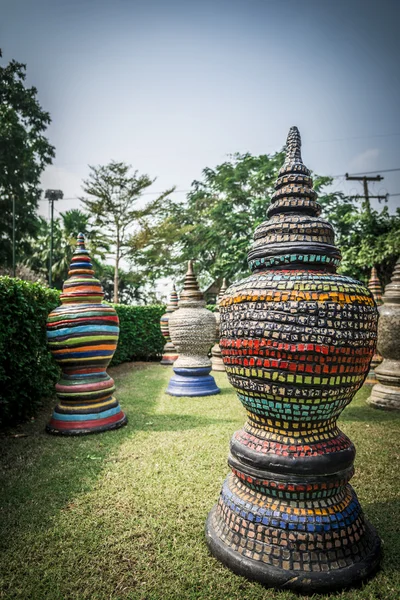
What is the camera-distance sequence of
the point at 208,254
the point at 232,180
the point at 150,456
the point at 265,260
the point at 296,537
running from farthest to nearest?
the point at 208,254
the point at 232,180
the point at 150,456
the point at 265,260
the point at 296,537

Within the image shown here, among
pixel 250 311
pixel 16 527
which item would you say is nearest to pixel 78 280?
pixel 16 527

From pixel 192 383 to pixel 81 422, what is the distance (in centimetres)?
283

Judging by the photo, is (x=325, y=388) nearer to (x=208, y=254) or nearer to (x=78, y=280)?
(x=78, y=280)

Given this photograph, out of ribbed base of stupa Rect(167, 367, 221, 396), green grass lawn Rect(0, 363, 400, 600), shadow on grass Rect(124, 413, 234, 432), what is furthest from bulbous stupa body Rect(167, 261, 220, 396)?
green grass lawn Rect(0, 363, 400, 600)

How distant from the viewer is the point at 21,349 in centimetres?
515

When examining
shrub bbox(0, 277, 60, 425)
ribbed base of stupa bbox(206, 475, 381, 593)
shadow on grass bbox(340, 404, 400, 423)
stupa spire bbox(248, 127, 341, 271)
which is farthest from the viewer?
shadow on grass bbox(340, 404, 400, 423)

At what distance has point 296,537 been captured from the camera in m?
1.99

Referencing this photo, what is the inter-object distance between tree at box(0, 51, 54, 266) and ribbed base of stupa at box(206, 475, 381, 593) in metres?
19.9

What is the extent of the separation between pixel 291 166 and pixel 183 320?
15.8 ft

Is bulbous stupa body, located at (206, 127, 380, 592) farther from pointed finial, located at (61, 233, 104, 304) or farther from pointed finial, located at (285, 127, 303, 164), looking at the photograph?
pointed finial, located at (61, 233, 104, 304)

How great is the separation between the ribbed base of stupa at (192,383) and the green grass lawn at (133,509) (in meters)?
1.83

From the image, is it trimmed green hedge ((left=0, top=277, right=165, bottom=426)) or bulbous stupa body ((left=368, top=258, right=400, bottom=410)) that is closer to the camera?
trimmed green hedge ((left=0, top=277, right=165, bottom=426))

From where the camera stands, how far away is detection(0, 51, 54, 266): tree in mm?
18906

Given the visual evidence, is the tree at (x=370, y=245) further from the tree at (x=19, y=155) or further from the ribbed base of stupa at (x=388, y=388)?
the tree at (x=19, y=155)
